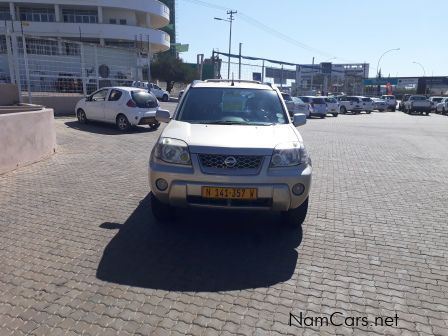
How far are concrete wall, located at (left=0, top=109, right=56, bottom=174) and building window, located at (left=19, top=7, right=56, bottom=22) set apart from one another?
44591 mm

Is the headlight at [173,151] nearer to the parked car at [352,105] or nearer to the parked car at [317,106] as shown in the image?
the parked car at [317,106]

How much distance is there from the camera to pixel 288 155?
4.11 metres

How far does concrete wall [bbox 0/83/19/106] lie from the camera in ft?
44.6

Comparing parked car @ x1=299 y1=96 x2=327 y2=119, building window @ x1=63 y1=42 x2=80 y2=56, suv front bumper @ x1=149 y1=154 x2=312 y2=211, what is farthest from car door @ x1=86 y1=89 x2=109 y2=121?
parked car @ x1=299 y1=96 x2=327 y2=119

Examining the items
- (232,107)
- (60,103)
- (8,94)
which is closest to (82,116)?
(8,94)

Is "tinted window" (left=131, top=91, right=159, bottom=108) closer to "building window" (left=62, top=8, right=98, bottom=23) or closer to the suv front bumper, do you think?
the suv front bumper

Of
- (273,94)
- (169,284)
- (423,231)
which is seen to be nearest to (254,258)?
(169,284)

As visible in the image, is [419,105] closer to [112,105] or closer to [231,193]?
[112,105]

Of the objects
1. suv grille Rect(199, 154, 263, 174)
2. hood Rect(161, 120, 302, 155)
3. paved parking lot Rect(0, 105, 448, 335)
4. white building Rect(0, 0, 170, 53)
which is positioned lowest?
paved parking lot Rect(0, 105, 448, 335)

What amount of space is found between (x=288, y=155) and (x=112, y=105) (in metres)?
10.4

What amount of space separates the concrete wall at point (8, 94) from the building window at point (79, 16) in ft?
127

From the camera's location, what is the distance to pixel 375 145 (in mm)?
12344

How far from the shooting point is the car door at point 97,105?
44.7 ft

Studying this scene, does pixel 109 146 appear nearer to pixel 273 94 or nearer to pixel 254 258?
pixel 273 94
